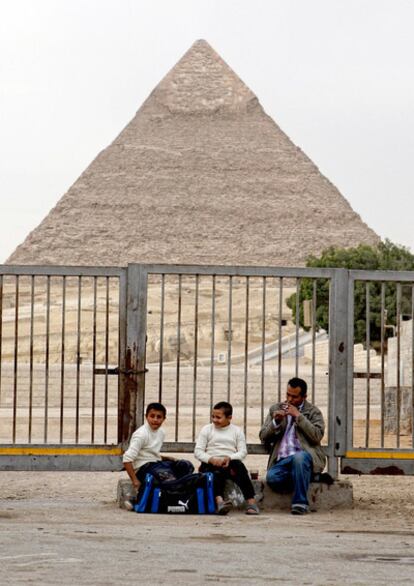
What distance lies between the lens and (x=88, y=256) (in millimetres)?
180875

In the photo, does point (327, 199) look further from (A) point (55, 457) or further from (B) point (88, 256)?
(A) point (55, 457)

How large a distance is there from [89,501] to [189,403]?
54.1 ft

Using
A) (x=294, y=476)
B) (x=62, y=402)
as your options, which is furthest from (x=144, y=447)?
(x=294, y=476)

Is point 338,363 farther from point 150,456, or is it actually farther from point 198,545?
point 198,545

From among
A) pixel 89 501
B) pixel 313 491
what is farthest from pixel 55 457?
pixel 313 491

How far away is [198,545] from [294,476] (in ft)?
5.97

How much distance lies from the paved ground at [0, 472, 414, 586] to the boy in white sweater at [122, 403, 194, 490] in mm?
236

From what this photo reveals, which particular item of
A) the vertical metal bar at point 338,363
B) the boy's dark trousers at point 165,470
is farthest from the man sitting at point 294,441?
the boy's dark trousers at point 165,470

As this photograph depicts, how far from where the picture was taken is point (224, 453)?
7.63 metres

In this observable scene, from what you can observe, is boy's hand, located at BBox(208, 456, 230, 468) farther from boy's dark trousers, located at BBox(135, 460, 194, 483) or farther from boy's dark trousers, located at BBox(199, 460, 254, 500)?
boy's dark trousers, located at BBox(135, 460, 194, 483)

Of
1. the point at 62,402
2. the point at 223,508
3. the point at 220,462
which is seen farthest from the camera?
the point at 62,402

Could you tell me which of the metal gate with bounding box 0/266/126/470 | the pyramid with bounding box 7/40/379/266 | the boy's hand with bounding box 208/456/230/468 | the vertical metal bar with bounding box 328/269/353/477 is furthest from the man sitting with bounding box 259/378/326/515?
the pyramid with bounding box 7/40/379/266

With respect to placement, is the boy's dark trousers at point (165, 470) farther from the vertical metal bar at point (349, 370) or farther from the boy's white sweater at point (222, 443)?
the vertical metal bar at point (349, 370)

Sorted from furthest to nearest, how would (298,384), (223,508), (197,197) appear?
(197,197)
(298,384)
(223,508)
